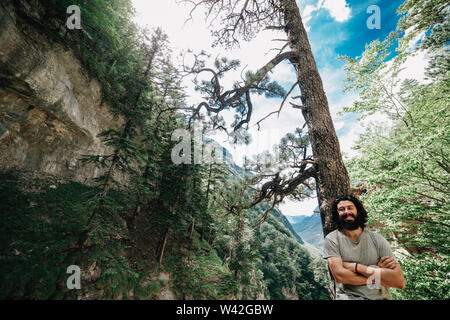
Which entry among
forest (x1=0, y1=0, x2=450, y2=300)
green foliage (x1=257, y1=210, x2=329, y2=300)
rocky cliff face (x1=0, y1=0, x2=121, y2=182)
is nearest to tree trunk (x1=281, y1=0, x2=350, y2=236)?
forest (x1=0, y1=0, x2=450, y2=300)

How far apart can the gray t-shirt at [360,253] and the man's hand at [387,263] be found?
0.14ft

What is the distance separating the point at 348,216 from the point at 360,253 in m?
0.44

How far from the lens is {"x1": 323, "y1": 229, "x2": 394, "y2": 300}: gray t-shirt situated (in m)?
1.85

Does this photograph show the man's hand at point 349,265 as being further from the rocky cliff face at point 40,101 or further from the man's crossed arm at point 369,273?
the rocky cliff face at point 40,101

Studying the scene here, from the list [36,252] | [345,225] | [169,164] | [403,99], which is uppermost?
[403,99]

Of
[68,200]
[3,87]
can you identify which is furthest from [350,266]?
[3,87]

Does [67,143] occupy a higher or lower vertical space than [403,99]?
lower

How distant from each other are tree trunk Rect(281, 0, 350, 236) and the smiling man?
356mm

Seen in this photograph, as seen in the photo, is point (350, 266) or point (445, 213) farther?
point (445, 213)

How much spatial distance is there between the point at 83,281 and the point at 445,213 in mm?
11623

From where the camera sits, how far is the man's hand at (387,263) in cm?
190

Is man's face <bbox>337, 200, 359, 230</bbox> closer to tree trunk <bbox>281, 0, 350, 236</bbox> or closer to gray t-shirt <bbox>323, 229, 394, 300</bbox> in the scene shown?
gray t-shirt <bbox>323, 229, 394, 300</bbox>

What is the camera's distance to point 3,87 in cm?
589

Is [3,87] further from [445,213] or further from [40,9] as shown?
[445,213]
